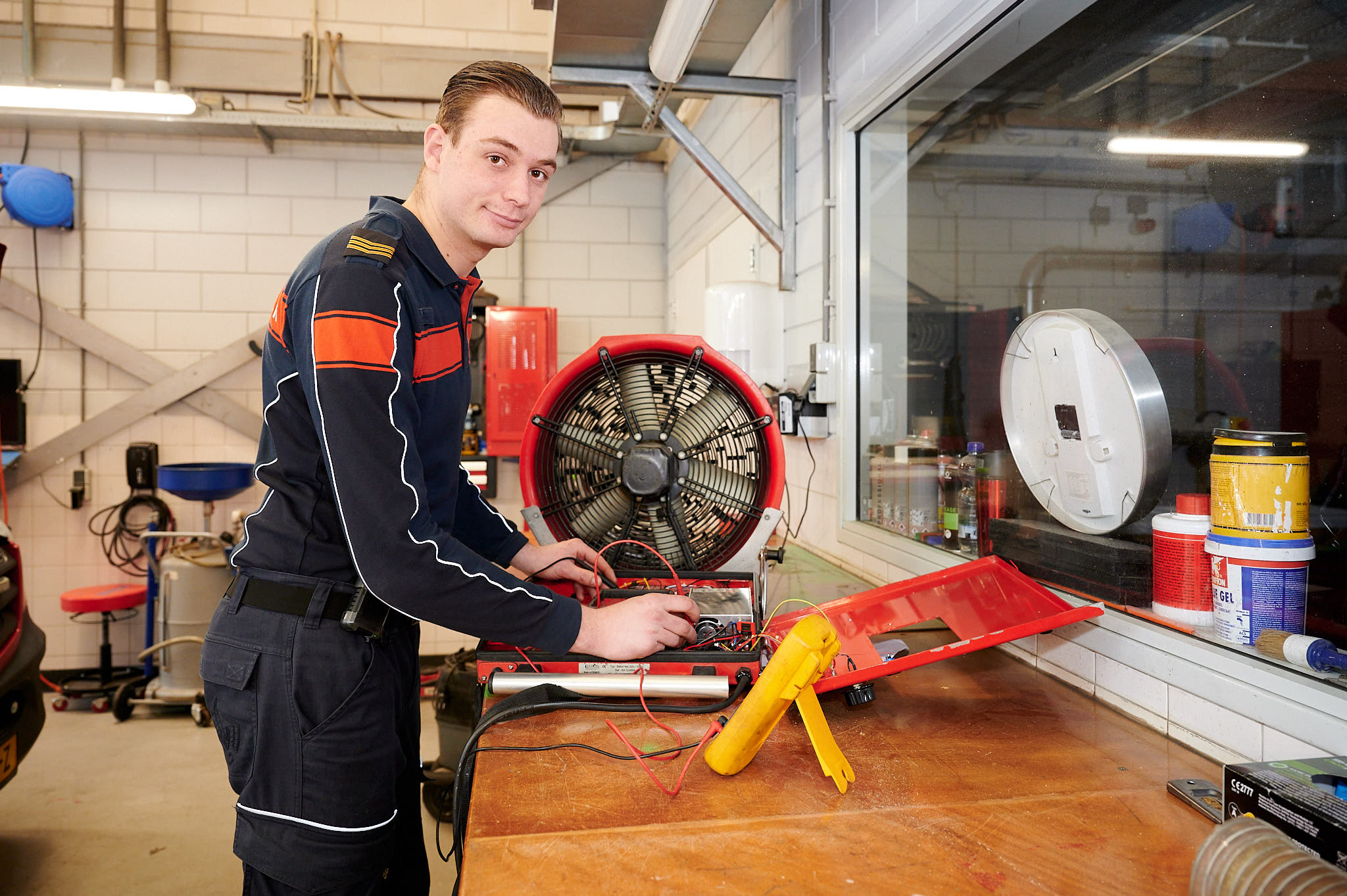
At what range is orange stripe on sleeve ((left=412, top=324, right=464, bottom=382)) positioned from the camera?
3.87ft

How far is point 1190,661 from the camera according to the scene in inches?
43.1

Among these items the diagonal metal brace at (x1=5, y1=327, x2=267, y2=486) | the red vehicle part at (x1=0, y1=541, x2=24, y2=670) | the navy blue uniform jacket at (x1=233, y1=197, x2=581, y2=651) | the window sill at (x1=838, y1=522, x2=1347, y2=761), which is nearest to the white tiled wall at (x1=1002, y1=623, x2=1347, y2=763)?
the window sill at (x1=838, y1=522, x2=1347, y2=761)

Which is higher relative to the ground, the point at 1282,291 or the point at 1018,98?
the point at 1018,98

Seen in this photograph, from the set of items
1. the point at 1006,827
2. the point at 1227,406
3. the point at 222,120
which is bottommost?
the point at 1006,827

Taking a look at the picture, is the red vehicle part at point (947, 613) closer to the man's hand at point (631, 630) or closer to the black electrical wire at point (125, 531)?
the man's hand at point (631, 630)

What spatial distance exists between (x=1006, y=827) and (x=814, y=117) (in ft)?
7.56

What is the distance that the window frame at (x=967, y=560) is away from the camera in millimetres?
942

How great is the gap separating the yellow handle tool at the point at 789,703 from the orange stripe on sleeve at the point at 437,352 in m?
0.65

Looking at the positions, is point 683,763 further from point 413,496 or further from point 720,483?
point 720,483

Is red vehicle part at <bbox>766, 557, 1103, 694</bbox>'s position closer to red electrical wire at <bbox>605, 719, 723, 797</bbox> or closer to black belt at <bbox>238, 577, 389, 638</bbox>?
red electrical wire at <bbox>605, 719, 723, 797</bbox>

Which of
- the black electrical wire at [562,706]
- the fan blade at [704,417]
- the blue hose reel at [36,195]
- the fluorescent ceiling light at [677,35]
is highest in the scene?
the blue hose reel at [36,195]

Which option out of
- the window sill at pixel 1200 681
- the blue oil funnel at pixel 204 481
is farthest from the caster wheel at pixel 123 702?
the window sill at pixel 1200 681

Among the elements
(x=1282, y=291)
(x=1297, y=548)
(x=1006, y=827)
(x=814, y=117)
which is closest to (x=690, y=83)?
(x=814, y=117)

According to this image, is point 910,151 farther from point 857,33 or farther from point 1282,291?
point 1282,291
